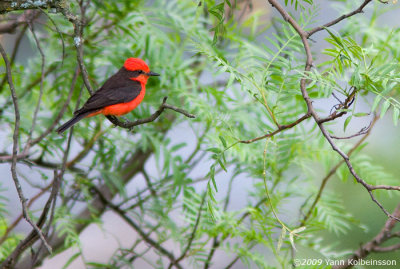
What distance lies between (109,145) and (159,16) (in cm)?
68

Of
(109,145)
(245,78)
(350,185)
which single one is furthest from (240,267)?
(245,78)

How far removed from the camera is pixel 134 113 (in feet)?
8.93

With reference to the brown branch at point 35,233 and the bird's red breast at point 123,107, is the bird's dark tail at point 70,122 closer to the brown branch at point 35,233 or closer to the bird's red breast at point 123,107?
the bird's red breast at point 123,107

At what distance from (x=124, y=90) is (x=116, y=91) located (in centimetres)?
4

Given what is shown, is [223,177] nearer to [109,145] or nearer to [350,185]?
[350,185]

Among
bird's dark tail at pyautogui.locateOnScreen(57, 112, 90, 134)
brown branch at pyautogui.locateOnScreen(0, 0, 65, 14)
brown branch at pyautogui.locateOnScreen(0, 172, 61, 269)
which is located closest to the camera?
brown branch at pyautogui.locateOnScreen(0, 0, 65, 14)

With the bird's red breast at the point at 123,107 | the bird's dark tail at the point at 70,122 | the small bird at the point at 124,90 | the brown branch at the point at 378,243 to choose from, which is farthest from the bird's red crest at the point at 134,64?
the brown branch at the point at 378,243

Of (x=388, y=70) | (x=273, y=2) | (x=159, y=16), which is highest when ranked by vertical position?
(x=159, y=16)

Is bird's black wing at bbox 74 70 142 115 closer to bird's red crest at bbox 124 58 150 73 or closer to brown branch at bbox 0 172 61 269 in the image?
bird's red crest at bbox 124 58 150 73

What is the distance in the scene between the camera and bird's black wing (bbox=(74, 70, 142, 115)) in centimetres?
245

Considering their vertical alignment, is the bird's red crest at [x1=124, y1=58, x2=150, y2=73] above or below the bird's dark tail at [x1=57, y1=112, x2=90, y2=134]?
above

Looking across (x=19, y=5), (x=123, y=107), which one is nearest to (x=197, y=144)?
(x=123, y=107)

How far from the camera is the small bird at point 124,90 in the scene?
8.31ft

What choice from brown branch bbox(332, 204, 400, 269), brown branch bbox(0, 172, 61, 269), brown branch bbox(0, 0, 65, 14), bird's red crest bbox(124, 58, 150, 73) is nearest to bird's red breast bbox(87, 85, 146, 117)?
bird's red crest bbox(124, 58, 150, 73)
